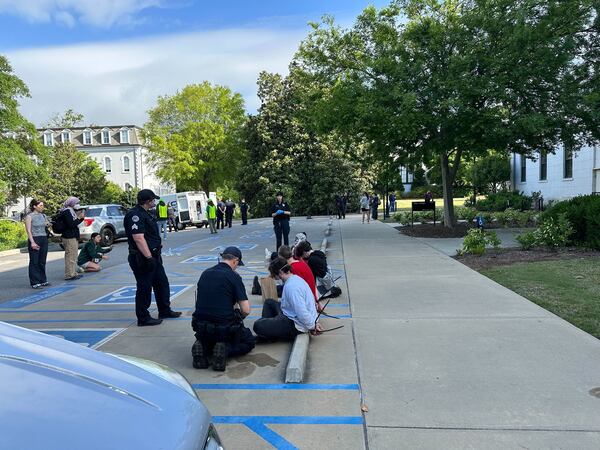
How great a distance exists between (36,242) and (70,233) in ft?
3.36

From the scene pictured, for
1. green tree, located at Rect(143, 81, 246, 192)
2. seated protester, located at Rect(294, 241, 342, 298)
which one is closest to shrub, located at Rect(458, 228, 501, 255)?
seated protester, located at Rect(294, 241, 342, 298)

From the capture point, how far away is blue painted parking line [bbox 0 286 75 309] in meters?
8.05

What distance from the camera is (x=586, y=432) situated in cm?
338

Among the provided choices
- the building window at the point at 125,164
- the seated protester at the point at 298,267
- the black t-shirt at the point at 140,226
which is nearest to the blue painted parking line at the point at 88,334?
the black t-shirt at the point at 140,226

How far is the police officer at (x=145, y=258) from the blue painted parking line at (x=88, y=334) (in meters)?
0.44

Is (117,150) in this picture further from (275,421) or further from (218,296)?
(275,421)

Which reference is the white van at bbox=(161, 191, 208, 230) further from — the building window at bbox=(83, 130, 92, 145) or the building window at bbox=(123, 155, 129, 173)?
the building window at bbox=(83, 130, 92, 145)

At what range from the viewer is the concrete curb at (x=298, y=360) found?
4402 mm

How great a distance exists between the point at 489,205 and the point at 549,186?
4209 mm

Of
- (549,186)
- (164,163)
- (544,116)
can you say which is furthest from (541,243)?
(164,163)

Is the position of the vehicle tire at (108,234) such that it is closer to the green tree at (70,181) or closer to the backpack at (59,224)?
the backpack at (59,224)

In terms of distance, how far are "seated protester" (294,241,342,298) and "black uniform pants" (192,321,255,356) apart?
211 centimetres

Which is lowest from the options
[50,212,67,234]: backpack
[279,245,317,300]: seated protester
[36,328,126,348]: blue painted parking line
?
[36,328,126,348]: blue painted parking line

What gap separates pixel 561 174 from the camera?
2616 cm
